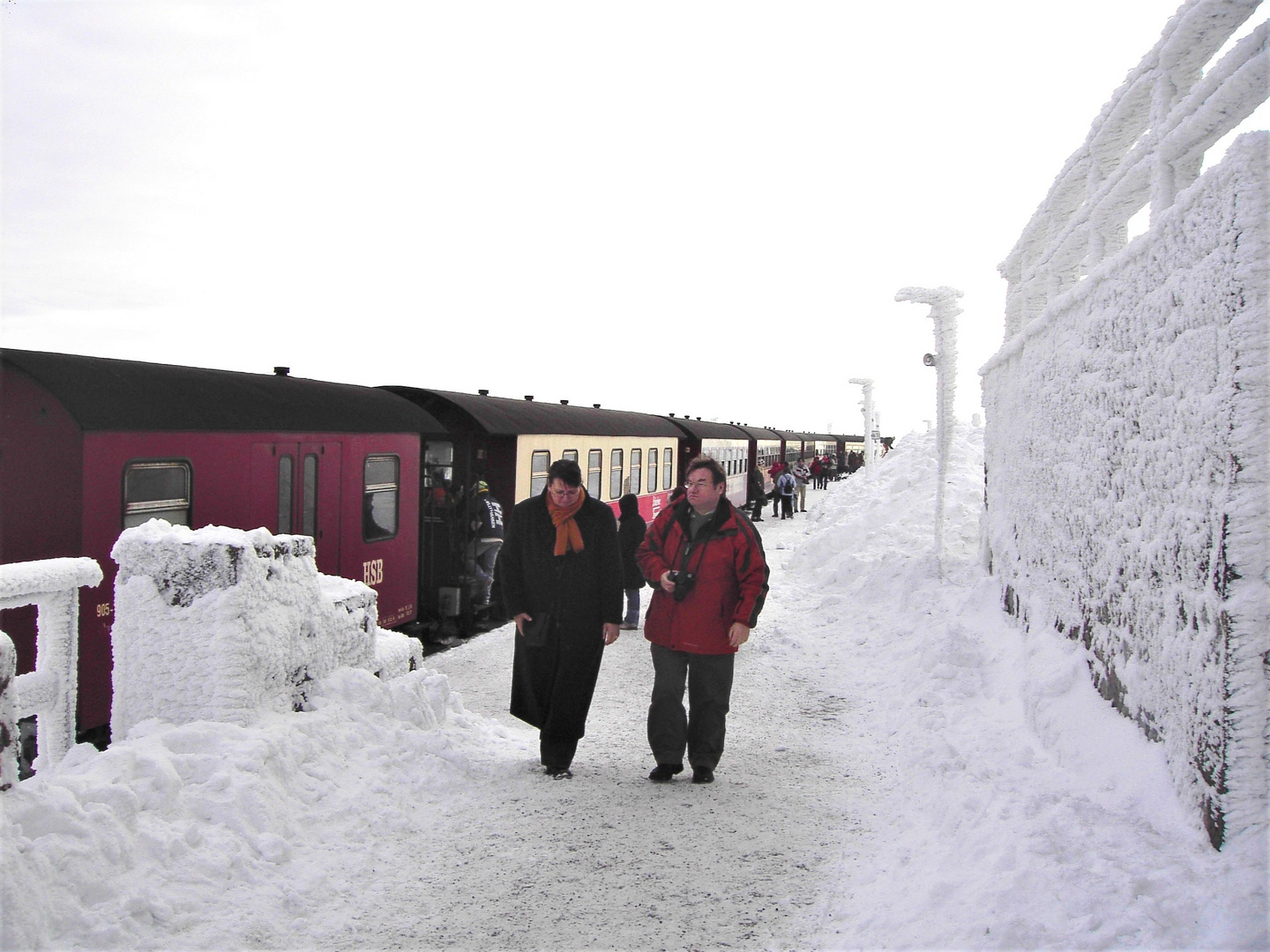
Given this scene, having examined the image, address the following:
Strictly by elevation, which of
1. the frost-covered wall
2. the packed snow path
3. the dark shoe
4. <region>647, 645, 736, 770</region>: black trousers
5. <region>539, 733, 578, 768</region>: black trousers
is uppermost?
the frost-covered wall

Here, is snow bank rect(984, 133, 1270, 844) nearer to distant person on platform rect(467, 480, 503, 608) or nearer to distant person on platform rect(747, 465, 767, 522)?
distant person on platform rect(467, 480, 503, 608)

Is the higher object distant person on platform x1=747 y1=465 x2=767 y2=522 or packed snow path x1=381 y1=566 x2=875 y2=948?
Result: distant person on platform x1=747 y1=465 x2=767 y2=522

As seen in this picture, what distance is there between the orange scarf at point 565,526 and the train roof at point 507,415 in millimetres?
5780

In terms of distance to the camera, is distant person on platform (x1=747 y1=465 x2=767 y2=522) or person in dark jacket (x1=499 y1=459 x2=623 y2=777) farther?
distant person on platform (x1=747 y1=465 x2=767 y2=522)

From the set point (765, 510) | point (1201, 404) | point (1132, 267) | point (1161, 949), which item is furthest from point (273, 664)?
point (765, 510)

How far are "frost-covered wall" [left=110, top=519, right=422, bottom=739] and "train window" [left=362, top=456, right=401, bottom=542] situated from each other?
4132 mm

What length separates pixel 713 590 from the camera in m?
4.51

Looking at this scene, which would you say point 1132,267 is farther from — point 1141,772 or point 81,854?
point 81,854

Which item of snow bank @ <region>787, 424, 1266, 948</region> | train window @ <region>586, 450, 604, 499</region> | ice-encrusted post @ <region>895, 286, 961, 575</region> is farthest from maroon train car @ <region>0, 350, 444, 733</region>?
ice-encrusted post @ <region>895, 286, 961, 575</region>

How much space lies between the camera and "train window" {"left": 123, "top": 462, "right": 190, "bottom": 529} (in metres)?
5.71

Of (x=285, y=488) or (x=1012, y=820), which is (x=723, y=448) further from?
(x=1012, y=820)

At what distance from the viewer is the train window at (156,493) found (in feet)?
18.7

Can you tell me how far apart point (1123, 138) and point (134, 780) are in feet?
21.7

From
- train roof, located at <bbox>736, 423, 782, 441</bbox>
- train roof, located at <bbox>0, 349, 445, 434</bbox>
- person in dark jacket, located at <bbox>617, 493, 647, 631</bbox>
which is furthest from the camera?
train roof, located at <bbox>736, 423, 782, 441</bbox>
